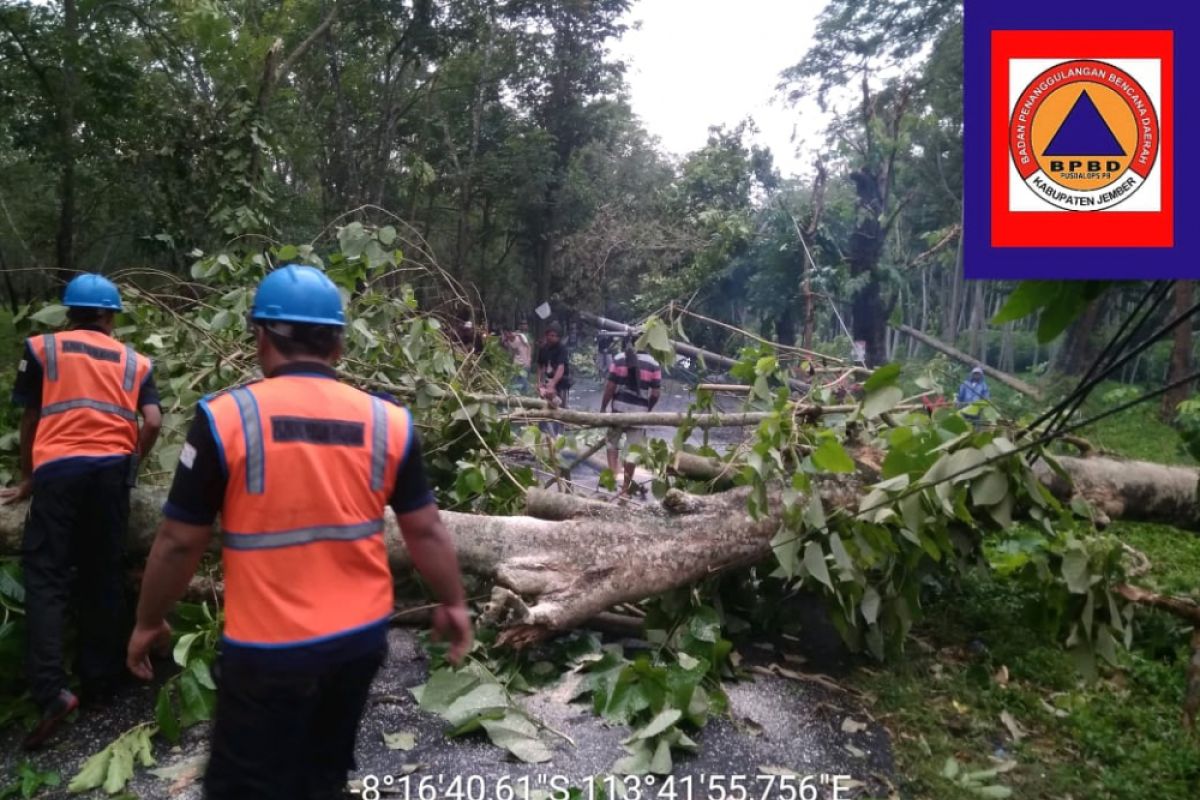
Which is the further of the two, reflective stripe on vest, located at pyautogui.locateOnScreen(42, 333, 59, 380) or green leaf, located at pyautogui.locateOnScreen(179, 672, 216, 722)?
reflective stripe on vest, located at pyautogui.locateOnScreen(42, 333, 59, 380)

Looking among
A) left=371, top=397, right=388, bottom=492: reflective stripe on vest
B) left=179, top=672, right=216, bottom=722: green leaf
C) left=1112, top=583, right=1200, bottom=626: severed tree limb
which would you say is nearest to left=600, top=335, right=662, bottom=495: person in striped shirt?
left=1112, top=583, right=1200, bottom=626: severed tree limb

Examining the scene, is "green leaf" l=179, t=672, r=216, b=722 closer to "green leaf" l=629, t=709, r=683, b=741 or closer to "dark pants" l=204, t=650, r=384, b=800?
"dark pants" l=204, t=650, r=384, b=800

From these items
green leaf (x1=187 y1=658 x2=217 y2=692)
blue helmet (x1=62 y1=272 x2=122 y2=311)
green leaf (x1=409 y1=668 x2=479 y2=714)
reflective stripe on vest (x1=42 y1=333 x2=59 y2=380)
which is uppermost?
blue helmet (x1=62 y1=272 x2=122 y2=311)

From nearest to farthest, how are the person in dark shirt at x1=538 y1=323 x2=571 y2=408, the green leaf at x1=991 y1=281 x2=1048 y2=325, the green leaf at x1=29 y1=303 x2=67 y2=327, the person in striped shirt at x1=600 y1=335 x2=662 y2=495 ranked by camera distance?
the green leaf at x1=991 y1=281 x2=1048 y2=325, the green leaf at x1=29 y1=303 x2=67 y2=327, the person in striped shirt at x1=600 y1=335 x2=662 y2=495, the person in dark shirt at x1=538 y1=323 x2=571 y2=408

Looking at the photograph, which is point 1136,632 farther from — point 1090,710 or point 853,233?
point 853,233

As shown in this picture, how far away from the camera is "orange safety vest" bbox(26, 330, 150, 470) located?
280 cm

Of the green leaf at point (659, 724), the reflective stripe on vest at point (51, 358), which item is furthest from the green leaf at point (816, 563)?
the reflective stripe on vest at point (51, 358)

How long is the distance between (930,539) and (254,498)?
236cm

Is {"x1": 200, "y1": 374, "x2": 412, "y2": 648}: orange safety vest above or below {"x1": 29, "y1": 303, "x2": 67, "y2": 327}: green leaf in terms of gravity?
below

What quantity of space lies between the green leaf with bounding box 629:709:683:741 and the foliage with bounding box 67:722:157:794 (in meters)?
1.39

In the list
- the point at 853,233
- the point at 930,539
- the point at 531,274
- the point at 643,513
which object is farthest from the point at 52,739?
the point at 531,274

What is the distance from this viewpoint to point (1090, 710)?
3.07 meters

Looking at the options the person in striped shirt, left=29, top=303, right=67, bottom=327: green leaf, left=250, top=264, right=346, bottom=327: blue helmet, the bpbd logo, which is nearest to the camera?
left=250, top=264, right=346, bottom=327: blue helmet

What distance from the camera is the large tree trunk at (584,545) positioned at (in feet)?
9.48
